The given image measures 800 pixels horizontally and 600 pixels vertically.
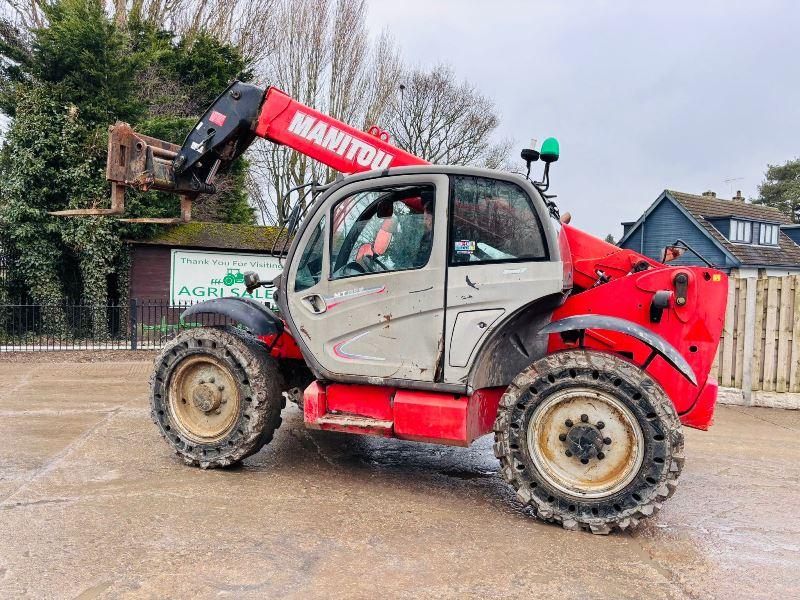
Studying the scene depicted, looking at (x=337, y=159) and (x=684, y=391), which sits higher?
(x=337, y=159)

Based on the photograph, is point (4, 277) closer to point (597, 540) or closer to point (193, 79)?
point (193, 79)

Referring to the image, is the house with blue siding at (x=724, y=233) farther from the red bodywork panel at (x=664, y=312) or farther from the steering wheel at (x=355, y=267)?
the steering wheel at (x=355, y=267)

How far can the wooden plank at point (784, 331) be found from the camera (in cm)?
894

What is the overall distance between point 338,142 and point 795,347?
7.31 metres

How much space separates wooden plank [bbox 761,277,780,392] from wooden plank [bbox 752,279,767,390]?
0.05m

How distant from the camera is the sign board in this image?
16219 mm

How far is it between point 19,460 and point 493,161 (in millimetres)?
29005

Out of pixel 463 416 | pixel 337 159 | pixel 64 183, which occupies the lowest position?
pixel 463 416


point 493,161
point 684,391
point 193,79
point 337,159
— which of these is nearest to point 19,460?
point 337,159

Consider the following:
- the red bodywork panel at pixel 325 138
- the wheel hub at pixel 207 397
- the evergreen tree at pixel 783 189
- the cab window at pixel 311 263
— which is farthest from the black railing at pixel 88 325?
the evergreen tree at pixel 783 189

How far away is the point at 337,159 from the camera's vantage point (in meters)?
5.48

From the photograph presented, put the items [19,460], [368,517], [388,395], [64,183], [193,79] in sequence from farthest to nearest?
[193,79]
[64,183]
[19,460]
[388,395]
[368,517]

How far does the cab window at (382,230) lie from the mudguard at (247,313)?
0.85m

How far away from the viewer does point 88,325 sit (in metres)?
16.1
